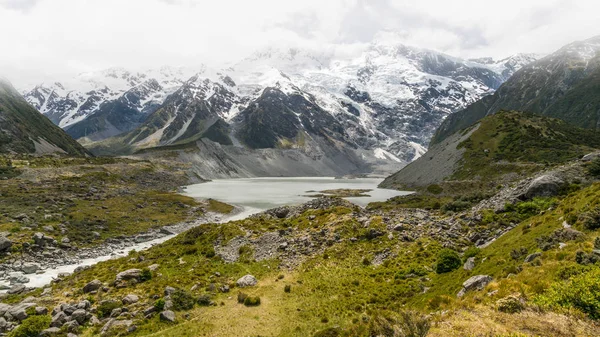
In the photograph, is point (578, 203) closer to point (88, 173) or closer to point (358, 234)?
point (358, 234)

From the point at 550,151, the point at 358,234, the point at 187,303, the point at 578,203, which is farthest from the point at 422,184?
the point at 187,303

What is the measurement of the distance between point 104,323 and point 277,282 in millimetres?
15167

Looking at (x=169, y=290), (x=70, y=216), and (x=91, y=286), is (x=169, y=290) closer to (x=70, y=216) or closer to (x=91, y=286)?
(x=91, y=286)

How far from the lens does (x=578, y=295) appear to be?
1562 centimetres

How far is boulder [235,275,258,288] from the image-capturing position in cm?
3401

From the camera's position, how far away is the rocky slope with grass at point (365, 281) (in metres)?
16.9

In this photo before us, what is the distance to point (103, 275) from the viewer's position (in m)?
39.0

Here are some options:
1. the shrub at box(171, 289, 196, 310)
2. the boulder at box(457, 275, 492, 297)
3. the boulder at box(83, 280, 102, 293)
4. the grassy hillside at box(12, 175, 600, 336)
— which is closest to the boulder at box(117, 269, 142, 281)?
the grassy hillside at box(12, 175, 600, 336)

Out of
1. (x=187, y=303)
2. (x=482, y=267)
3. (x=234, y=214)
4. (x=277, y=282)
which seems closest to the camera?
(x=482, y=267)

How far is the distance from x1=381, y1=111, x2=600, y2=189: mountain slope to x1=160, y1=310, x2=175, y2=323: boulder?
112 meters

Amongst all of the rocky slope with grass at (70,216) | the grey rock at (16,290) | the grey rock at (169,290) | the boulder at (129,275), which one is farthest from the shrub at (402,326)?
the rocky slope with grass at (70,216)

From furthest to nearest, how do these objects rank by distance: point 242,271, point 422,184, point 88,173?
point 422,184, point 88,173, point 242,271

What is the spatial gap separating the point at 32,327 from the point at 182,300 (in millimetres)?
10576

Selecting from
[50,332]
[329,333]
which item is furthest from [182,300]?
[329,333]
